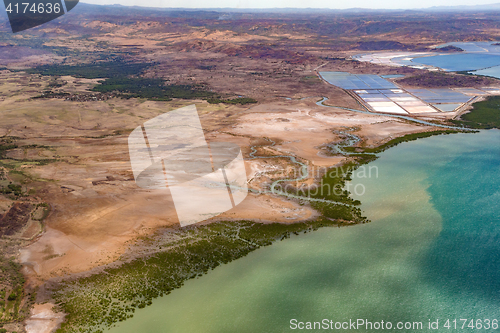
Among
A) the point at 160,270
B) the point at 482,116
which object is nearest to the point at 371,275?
the point at 160,270

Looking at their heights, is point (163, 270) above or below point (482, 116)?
below

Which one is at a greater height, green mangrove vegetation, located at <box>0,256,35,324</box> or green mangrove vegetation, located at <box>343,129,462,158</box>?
green mangrove vegetation, located at <box>343,129,462,158</box>

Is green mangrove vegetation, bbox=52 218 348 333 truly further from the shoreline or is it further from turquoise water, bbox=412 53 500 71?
turquoise water, bbox=412 53 500 71

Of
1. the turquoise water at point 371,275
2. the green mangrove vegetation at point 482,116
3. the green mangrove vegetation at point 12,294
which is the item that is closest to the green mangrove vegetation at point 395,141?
the green mangrove vegetation at point 482,116

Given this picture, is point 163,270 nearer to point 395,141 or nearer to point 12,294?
point 12,294

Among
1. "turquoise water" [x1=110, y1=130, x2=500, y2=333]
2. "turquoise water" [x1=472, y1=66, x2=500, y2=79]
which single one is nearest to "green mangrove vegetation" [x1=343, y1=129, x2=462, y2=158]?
"turquoise water" [x1=110, y1=130, x2=500, y2=333]

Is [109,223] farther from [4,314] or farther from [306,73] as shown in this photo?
[306,73]
